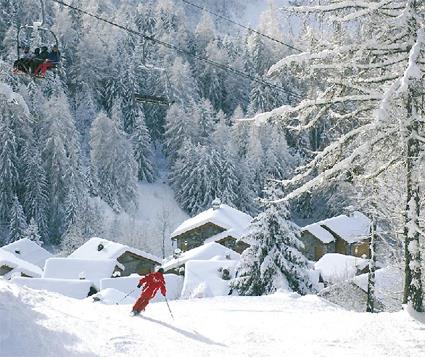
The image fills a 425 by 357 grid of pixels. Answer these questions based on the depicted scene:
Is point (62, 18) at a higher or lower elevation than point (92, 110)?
higher

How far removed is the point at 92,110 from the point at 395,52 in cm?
7837

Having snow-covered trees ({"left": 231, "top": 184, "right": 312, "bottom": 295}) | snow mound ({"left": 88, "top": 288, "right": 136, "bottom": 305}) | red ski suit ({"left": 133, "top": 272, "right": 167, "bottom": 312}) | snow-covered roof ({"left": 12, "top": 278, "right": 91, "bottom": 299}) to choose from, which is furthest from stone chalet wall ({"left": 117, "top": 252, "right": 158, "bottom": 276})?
red ski suit ({"left": 133, "top": 272, "right": 167, "bottom": 312})

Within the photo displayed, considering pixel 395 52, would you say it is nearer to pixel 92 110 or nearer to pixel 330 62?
pixel 330 62

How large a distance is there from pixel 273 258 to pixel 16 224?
147 feet

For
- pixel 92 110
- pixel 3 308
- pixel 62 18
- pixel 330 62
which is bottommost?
pixel 3 308

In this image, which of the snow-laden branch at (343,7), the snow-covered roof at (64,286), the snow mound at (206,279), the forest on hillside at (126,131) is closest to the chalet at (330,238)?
the forest on hillside at (126,131)

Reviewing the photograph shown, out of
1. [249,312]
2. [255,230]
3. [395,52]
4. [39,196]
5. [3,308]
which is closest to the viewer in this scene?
[3,308]

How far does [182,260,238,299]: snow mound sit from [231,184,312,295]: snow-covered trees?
238 inches

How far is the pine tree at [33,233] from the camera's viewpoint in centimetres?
6531

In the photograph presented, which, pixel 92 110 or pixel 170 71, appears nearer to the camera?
pixel 92 110

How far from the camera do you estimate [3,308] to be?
920cm

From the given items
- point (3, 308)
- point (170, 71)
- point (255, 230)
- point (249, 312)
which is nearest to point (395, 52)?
point (249, 312)

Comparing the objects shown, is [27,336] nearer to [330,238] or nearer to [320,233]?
[320,233]

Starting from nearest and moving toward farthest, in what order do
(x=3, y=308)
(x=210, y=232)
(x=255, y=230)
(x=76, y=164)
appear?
(x=3, y=308) < (x=255, y=230) < (x=210, y=232) < (x=76, y=164)
